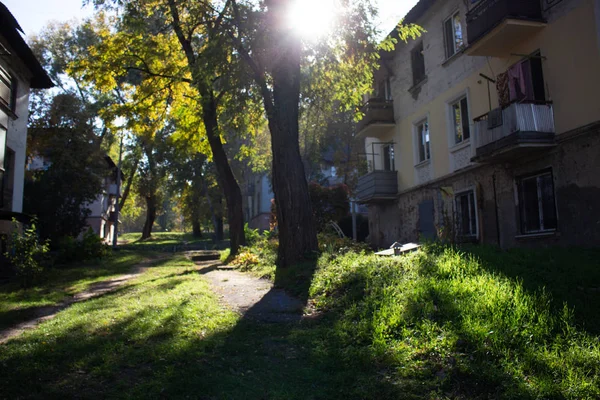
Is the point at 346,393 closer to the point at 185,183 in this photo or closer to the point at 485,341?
the point at 485,341

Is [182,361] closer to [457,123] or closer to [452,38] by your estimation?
[457,123]

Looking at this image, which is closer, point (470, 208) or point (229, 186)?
point (470, 208)

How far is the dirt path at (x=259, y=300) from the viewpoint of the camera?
278 inches

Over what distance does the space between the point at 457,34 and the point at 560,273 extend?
37.6 ft

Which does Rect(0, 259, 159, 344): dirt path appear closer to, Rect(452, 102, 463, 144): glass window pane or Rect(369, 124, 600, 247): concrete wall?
Rect(369, 124, 600, 247): concrete wall

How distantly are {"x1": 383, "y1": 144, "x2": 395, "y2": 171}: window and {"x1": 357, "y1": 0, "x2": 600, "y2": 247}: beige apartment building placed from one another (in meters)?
1.67

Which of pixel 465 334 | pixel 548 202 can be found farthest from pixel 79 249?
pixel 465 334

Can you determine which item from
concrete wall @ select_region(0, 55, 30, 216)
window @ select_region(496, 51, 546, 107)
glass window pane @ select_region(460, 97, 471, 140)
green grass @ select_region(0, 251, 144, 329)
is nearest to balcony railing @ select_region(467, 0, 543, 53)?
window @ select_region(496, 51, 546, 107)

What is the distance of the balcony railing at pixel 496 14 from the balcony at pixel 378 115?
7317 millimetres

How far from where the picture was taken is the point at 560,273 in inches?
277

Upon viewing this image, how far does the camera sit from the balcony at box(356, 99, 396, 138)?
818 inches

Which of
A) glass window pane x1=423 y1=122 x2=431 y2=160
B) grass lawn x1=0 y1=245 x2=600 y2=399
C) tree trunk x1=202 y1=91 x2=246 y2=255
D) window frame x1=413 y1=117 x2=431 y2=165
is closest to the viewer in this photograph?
grass lawn x1=0 y1=245 x2=600 y2=399

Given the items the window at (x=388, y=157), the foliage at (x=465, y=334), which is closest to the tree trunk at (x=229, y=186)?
the window at (x=388, y=157)

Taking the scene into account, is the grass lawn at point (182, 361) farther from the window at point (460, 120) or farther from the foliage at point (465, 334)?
the window at point (460, 120)
